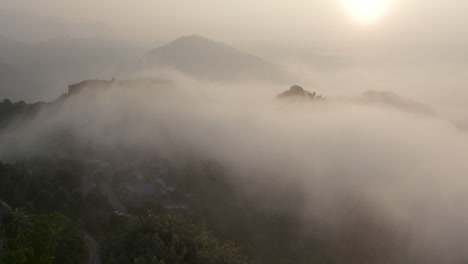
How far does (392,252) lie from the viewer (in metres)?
94.9

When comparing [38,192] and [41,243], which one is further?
[38,192]

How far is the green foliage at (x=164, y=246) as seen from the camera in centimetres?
5403

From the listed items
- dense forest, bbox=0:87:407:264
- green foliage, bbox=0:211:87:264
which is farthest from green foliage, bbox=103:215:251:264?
green foliage, bbox=0:211:87:264

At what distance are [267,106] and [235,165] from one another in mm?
74320

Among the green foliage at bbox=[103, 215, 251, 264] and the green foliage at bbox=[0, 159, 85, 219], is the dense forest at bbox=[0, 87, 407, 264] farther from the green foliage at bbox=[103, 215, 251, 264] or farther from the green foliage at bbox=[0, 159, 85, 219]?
the green foliage at bbox=[103, 215, 251, 264]

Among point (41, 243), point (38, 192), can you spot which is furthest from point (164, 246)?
point (38, 192)

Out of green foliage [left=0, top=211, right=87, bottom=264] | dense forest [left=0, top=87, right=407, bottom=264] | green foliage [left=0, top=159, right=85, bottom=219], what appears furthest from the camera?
green foliage [left=0, top=159, right=85, bottom=219]

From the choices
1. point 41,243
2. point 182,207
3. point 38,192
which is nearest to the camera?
point 41,243

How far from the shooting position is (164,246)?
180 feet

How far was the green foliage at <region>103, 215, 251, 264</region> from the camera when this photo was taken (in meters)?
54.0

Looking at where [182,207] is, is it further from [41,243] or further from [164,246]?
[41,243]

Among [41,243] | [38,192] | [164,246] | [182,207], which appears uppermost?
[41,243]

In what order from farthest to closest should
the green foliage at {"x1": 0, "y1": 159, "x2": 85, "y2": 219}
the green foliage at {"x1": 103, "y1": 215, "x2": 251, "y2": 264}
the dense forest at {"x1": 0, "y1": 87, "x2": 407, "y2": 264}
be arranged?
1. the green foliage at {"x1": 0, "y1": 159, "x2": 85, "y2": 219}
2. the dense forest at {"x1": 0, "y1": 87, "x2": 407, "y2": 264}
3. the green foliage at {"x1": 103, "y1": 215, "x2": 251, "y2": 264}

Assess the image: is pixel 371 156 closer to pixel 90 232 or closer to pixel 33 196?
pixel 90 232
